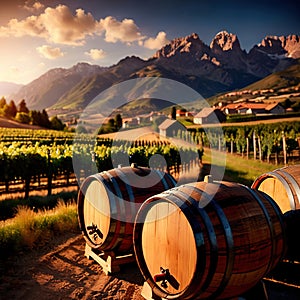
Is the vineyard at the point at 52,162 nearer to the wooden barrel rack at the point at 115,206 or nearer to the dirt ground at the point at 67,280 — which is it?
the dirt ground at the point at 67,280

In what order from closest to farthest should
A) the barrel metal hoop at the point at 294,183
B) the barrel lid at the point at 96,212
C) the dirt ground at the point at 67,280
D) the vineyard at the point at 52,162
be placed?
the barrel metal hoop at the point at 294,183, the dirt ground at the point at 67,280, the barrel lid at the point at 96,212, the vineyard at the point at 52,162

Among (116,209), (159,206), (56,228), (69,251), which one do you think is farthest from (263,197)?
(56,228)

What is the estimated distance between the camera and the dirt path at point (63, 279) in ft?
16.1

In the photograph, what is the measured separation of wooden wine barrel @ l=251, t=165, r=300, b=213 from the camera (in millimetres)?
4730

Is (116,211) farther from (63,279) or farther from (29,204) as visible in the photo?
(29,204)

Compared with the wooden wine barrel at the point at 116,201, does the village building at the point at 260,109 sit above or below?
above

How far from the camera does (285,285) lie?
191 inches

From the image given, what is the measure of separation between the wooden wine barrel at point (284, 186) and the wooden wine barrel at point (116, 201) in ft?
4.79

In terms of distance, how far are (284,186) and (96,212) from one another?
115 inches

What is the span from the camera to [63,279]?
5.42 m

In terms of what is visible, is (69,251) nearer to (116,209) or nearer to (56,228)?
(56,228)

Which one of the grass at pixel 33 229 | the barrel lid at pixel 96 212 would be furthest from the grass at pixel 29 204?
the barrel lid at pixel 96 212

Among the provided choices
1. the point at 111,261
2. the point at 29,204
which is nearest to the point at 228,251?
the point at 111,261

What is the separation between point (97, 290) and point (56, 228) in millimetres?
2876
